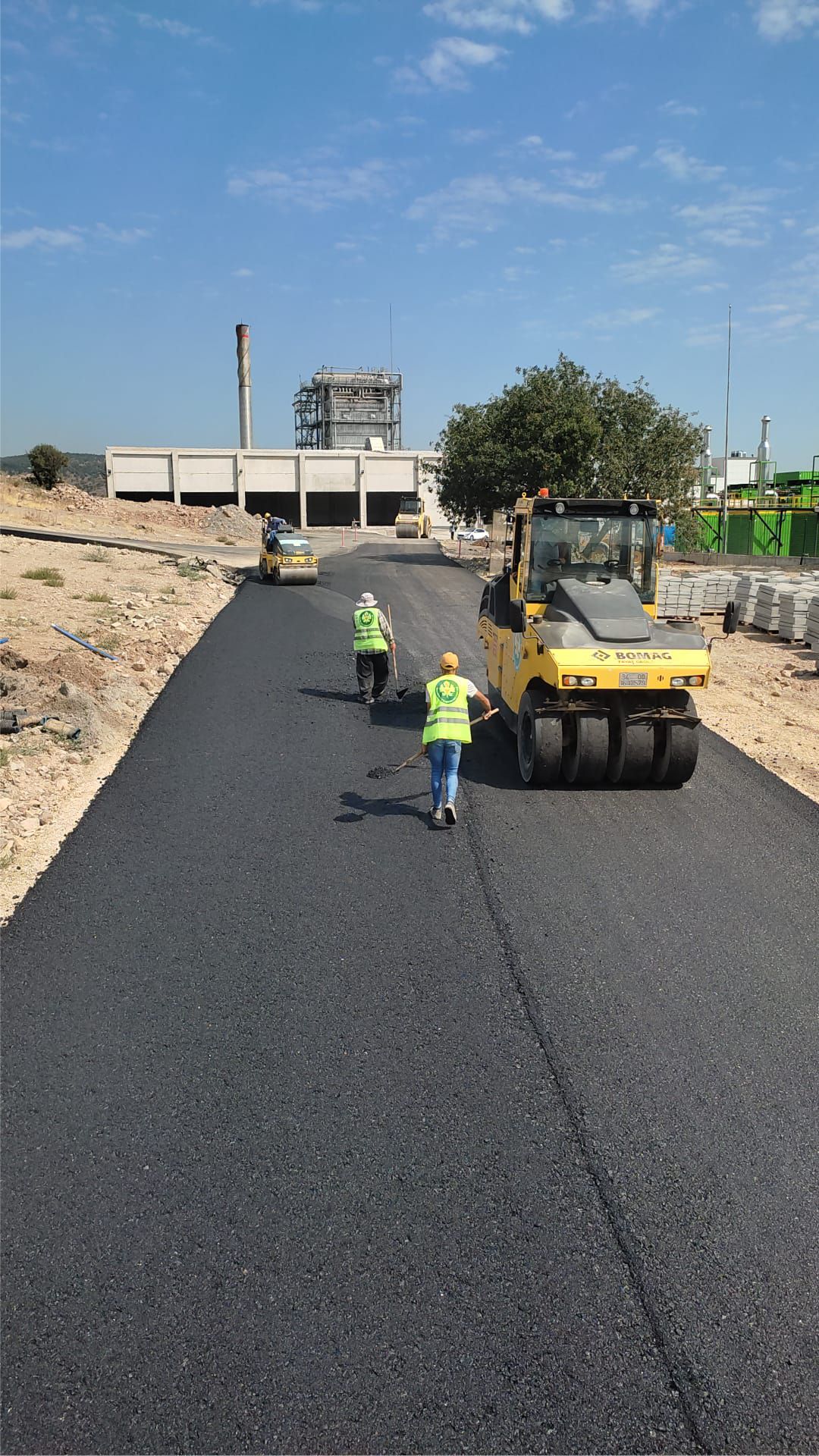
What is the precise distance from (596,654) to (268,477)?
218ft

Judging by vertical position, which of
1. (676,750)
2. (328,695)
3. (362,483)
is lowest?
(328,695)

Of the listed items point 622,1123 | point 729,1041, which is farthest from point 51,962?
point 729,1041

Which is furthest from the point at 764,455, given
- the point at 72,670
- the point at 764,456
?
the point at 72,670

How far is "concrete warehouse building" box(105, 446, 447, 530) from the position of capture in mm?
71812

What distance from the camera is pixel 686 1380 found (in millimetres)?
3656

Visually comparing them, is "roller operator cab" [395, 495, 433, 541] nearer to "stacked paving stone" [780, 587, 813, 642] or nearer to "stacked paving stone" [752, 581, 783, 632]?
"stacked paving stone" [752, 581, 783, 632]

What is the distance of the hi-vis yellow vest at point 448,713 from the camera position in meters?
9.28

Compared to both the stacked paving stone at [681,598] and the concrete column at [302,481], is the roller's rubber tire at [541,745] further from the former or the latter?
the concrete column at [302,481]

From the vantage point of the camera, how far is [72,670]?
1512 cm

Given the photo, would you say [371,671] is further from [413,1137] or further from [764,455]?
[764,455]

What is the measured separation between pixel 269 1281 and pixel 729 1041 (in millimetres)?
3116

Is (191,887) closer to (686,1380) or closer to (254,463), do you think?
(686,1380)

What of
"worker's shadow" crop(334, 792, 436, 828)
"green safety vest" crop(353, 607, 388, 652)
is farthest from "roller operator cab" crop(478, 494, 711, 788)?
"green safety vest" crop(353, 607, 388, 652)

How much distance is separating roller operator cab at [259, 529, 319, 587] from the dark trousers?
55.3 ft
